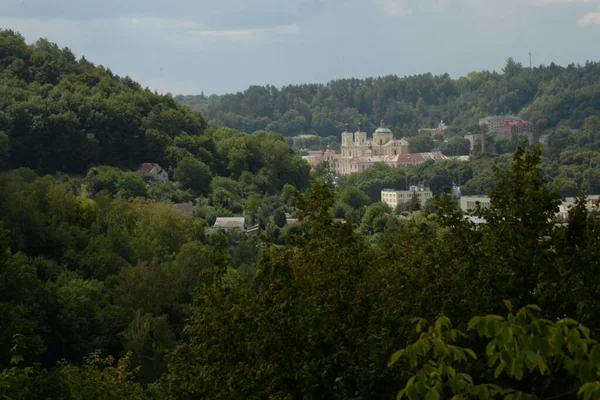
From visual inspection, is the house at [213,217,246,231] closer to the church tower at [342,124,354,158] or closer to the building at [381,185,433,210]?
the building at [381,185,433,210]

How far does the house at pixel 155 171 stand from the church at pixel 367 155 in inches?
2860

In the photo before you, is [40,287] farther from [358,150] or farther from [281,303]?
[358,150]

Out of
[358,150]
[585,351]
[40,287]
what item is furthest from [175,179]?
[358,150]

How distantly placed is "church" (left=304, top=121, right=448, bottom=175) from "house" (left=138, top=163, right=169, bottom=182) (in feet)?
238

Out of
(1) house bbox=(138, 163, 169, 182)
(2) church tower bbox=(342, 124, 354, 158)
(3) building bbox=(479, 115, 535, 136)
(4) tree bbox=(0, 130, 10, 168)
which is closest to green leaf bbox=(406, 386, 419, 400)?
(4) tree bbox=(0, 130, 10, 168)

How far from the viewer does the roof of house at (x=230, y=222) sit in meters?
55.6

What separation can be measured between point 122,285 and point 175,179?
32818 millimetres

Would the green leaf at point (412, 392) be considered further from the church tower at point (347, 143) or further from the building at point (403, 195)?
the church tower at point (347, 143)

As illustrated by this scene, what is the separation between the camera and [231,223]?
56719mm

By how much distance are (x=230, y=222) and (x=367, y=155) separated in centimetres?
9590

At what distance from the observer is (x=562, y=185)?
3526 inches

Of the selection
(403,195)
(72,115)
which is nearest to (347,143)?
(403,195)

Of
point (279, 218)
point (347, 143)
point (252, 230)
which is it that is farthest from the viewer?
point (347, 143)

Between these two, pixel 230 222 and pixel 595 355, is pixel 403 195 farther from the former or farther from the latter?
pixel 595 355
